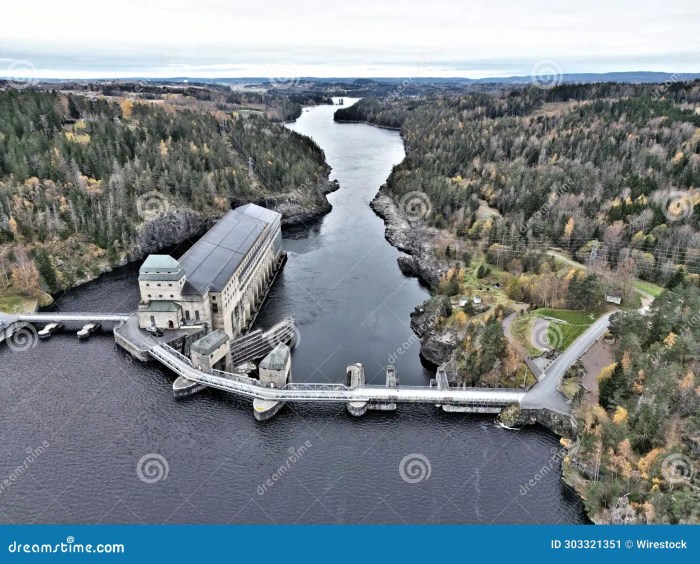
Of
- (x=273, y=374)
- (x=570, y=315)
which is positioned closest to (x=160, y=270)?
(x=273, y=374)

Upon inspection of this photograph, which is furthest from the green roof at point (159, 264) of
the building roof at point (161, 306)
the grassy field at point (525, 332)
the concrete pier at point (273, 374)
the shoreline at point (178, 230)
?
the grassy field at point (525, 332)

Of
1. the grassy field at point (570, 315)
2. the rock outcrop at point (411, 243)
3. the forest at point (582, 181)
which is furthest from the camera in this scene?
the rock outcrop at point (411, 243)

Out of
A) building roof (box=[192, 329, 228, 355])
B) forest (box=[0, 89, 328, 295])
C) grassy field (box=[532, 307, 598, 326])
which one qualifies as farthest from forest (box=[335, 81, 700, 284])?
building roof (box=[192, 329, 228, 355])

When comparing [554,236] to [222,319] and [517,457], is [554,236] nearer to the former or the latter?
[517,457]

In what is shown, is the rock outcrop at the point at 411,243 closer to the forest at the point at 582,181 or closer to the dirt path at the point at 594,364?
the forest at the point at 582,181

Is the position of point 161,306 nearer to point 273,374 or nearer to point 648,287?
point 273,374

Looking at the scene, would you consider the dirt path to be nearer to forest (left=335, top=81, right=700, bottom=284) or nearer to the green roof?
forest (left=335, top=81, right=700, bottom=284)
